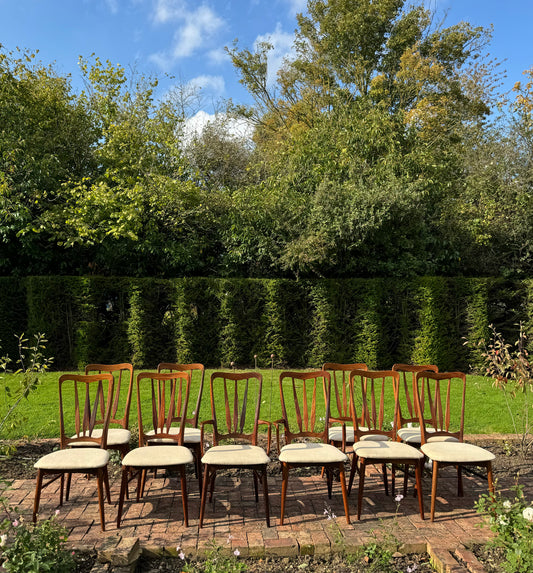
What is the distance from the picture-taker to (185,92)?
1566 centimetres

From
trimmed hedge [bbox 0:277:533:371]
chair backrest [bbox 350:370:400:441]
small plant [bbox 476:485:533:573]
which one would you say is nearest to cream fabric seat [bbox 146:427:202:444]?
chair backrest [bbox 350:370:400:441]

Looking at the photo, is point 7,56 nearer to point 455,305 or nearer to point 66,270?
point 66,270

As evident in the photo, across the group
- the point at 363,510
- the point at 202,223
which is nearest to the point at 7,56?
the point at 202,223

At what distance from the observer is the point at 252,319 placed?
1034 centimetres

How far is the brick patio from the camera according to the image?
3.16 m

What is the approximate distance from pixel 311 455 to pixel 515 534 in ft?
4.53

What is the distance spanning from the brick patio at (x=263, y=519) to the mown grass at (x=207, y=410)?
1486 millimetres

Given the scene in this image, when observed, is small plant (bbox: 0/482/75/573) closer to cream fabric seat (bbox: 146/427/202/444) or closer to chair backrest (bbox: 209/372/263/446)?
cream fabric seat (bbox: 146/427/202/444)

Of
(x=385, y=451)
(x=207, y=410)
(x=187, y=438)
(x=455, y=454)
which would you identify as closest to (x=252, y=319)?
(x=207, y=410)

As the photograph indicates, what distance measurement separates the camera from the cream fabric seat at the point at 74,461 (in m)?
3.36

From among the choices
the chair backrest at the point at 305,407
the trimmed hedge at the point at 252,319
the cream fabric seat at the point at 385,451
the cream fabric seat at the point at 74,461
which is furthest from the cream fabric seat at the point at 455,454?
the trimmed hedge at the point at 252,319

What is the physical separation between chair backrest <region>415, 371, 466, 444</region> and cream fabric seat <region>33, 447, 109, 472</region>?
2.50 meters

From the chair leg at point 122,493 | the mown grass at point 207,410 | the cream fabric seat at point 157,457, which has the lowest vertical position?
the mown grass at point 207,410

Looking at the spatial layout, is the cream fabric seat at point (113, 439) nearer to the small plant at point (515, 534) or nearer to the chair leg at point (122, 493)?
the chair leg at point (122, 493)
